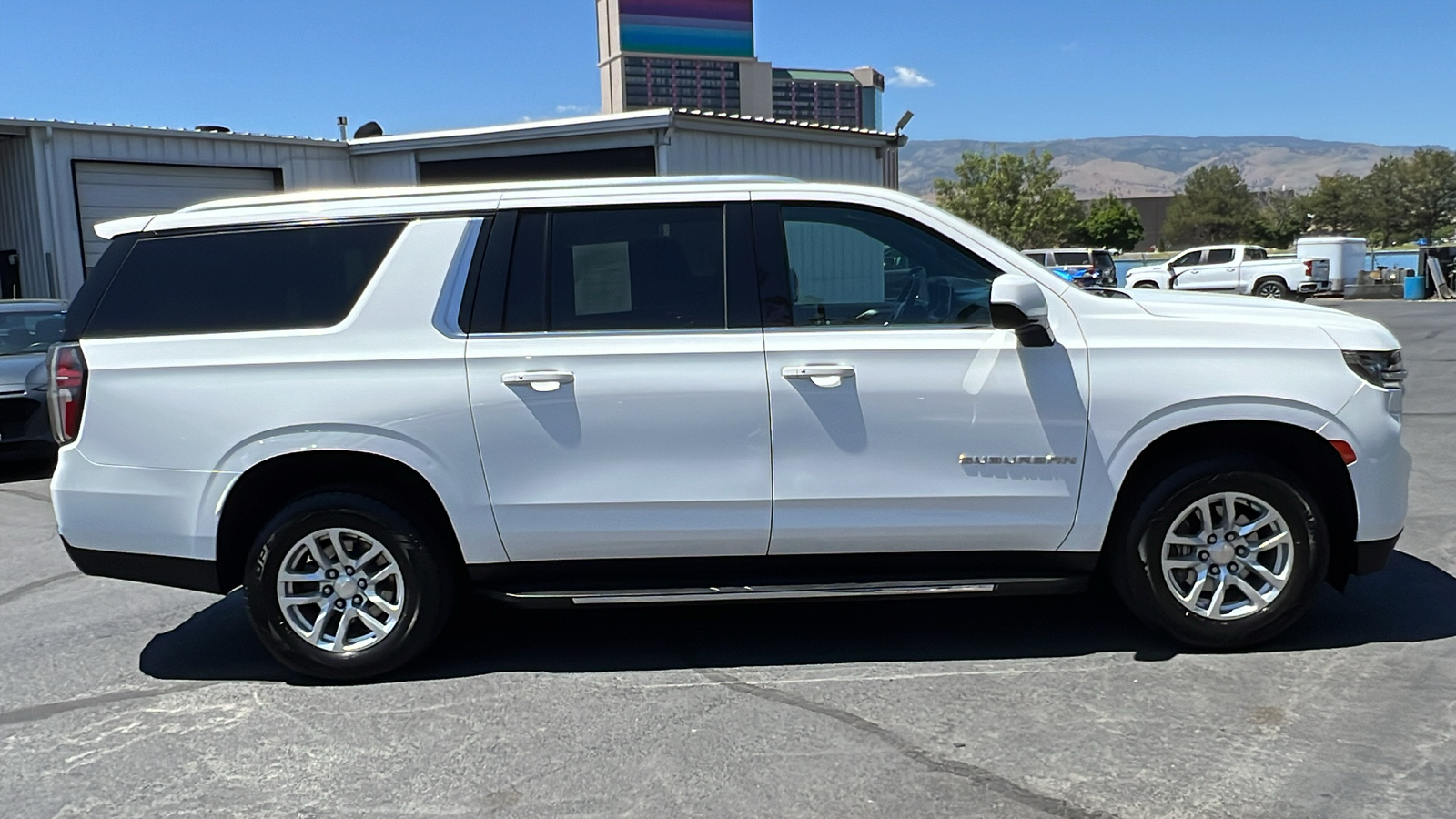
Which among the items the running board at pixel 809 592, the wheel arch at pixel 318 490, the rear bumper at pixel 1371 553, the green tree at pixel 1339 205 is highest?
the green tree at pixel 1339 205

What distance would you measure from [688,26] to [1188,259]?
51320 millimetres

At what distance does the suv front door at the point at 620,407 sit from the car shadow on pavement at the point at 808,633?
569 mm

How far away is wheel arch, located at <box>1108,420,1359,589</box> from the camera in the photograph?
4.59m

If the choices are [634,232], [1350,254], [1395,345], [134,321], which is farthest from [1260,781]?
[1350,254]

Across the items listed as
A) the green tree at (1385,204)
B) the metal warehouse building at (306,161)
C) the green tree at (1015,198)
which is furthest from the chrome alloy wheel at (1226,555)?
the green tree at (1385,204)

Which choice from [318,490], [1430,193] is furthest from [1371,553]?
[1430,193]

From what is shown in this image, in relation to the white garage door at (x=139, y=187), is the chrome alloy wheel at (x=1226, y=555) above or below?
below

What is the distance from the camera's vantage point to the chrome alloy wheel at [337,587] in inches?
182

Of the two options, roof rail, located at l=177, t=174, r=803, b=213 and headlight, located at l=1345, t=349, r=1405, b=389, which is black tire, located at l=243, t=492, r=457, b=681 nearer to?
roof rail, located at l=177, t=174, r=803, b=213

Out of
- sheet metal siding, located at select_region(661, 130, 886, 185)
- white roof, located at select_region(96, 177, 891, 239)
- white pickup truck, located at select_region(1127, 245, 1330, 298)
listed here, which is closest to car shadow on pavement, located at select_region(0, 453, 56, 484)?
white roof, located at select_region(96, 177, 891, 239)

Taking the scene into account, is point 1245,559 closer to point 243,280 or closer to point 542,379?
point 542,379

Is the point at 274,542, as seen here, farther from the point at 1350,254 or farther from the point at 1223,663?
the point at 1350,254

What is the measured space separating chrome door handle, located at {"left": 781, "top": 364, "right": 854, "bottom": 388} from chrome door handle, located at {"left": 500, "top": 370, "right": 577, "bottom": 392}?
841 mm

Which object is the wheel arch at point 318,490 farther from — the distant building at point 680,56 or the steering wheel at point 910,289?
the distant building at point 680,56
